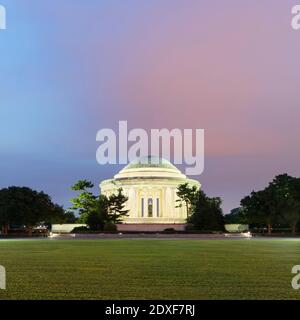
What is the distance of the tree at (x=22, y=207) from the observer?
91062 mm

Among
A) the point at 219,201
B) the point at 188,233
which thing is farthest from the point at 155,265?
the point at 219,201

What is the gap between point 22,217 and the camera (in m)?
91.7

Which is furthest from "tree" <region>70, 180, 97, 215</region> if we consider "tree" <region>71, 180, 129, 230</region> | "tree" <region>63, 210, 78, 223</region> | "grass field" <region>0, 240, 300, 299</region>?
"grass field" <region>0, 240, 300, 299</region>

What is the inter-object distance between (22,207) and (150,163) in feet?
153

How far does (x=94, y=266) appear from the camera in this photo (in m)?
24.3

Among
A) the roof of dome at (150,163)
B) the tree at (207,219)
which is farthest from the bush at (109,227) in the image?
the roof of dome at (150,163)

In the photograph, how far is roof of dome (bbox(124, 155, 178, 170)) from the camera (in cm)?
13275

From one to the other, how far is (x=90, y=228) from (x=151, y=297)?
80176 mm

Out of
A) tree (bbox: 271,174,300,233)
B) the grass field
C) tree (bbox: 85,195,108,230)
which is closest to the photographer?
the grass field

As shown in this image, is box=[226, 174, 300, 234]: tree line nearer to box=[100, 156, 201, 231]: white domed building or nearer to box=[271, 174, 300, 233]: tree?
box=[271, 174, 300, 233]: tree

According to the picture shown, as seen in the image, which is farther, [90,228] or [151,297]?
[90,228]
